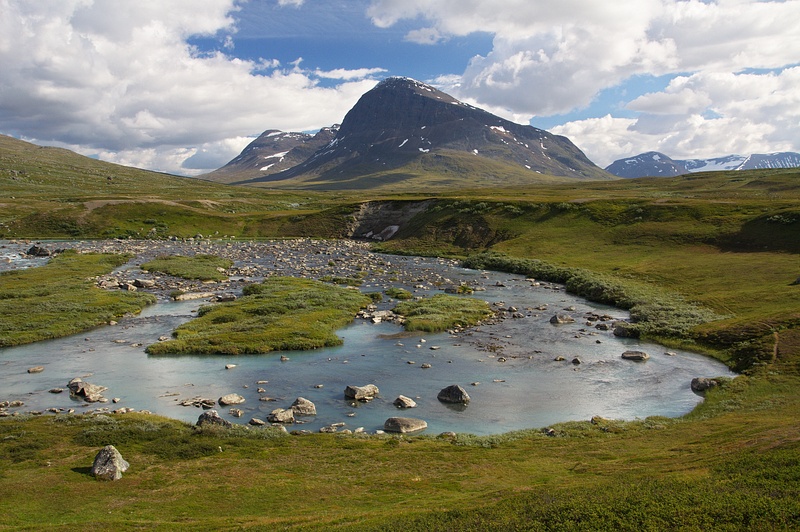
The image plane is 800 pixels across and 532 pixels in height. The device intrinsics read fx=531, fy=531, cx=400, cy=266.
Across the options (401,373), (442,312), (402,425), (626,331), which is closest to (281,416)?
(402,425)

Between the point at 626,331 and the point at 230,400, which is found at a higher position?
the point at 626,331

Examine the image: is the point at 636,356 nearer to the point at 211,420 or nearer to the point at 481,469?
the point at 481,469

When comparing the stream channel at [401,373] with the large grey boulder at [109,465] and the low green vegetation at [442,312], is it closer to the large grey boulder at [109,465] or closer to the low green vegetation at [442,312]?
the low green vegetation at [442,312]

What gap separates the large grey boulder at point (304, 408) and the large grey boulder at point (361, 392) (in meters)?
2.91

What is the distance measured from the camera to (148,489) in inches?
947

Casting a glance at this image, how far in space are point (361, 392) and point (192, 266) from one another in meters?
63.3

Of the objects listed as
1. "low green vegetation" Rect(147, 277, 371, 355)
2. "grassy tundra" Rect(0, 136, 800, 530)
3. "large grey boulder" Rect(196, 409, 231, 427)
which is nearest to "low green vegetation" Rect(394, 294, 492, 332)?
"low green vegetation" Rect(147, 277, 371, 355)

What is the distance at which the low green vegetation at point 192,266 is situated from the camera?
8425cm

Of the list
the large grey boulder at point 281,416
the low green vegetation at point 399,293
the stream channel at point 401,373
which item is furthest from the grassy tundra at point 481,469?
the low green vegetation at point 399,293

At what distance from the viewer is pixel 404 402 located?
36.6 metres

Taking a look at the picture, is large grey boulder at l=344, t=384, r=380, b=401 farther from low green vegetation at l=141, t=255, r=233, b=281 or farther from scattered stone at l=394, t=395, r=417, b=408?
low green vegetation at l=141, t=255, r=233, b=281

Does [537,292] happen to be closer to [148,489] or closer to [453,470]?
[453,470]

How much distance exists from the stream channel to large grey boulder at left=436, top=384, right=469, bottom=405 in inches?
24.2

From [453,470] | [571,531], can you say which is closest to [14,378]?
[453,470]
